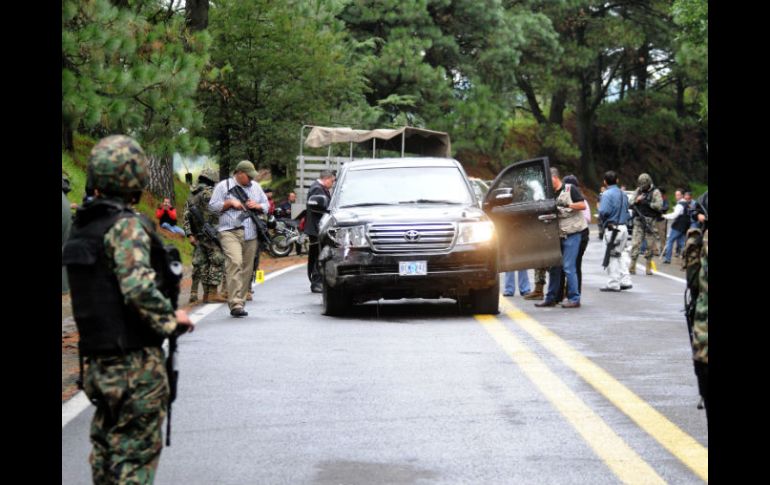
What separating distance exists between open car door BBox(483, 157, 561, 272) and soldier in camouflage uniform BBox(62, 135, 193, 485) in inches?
420

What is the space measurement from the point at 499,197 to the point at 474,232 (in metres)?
0.87

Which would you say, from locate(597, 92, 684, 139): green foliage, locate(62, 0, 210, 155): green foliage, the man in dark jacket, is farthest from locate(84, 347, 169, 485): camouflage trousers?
locate(597, 92, 684, 139): green foliage

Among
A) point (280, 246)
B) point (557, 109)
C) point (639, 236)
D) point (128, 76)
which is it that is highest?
point (557, 109)

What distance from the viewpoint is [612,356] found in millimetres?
11703

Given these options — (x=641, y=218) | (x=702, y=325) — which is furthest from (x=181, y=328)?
(x=641, y=218)

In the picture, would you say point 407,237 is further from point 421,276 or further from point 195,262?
point 195,262

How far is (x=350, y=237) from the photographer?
49.3 ft

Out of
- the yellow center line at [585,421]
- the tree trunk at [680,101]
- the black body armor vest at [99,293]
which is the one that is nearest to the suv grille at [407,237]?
the yellow center line at [585,421]

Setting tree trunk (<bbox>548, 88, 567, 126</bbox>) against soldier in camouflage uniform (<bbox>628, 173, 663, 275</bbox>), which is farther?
tree trunk (<bbox>548, 88, 567, 126</bbox>)

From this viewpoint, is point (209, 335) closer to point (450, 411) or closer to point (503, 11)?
point (450, 411)

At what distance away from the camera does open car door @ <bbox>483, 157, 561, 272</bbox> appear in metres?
16.0

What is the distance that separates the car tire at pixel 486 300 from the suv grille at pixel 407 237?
2.91 feet

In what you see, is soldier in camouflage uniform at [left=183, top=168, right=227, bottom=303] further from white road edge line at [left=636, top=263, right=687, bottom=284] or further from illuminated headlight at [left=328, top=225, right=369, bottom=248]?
white road edge line at [left=636, top=263, right=687, bottom=284]
